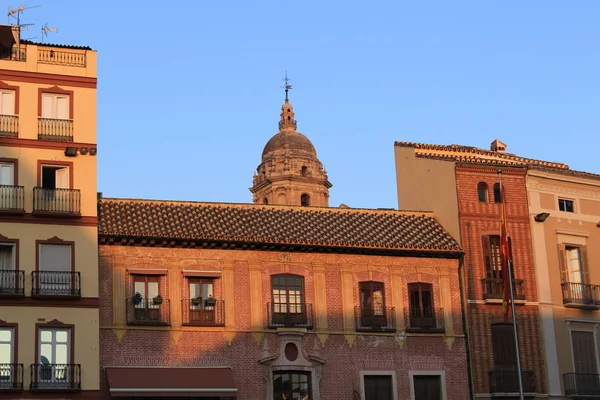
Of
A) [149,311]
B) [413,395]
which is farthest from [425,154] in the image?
[149,311]

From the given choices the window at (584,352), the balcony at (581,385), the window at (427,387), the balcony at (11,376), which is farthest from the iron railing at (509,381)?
the balcony at (11,376)

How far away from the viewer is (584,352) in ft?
163

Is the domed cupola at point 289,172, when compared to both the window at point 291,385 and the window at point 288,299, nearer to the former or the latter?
the window at point 288,299

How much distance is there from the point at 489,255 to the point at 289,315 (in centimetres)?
913

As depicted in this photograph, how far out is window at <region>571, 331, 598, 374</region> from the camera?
49.3m

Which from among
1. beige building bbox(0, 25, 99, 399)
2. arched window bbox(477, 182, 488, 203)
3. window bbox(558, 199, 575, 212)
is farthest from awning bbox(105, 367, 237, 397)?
window bbox(558, 199, 575, 212)

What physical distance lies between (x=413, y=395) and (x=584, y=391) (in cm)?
751

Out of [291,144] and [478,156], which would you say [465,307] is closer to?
[478,156]

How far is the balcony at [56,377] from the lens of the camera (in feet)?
132

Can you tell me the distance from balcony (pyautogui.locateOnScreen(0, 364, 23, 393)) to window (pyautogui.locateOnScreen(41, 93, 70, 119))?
9.23m

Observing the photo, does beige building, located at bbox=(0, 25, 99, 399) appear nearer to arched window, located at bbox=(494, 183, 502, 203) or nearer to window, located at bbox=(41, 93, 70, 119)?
window, located at bbox=(41, 93, 70, 119)

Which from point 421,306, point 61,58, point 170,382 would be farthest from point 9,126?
point 421,306

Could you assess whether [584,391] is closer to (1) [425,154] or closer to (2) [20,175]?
(1) [425,154]

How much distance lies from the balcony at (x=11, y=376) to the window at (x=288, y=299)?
976 centimetres
